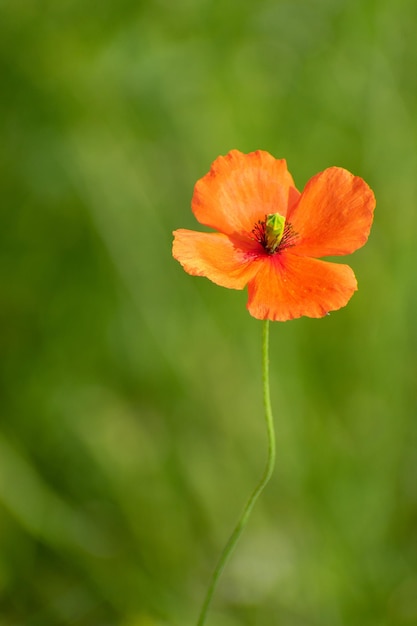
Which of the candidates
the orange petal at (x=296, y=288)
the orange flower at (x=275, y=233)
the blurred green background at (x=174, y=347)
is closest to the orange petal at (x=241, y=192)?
the orange flower at (x=275, y=233)

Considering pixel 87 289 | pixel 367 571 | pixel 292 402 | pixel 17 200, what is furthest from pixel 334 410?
pixel 17 200

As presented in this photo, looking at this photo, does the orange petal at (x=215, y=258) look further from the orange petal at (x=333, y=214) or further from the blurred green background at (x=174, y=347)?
the blurred green background at (x=174, y=347)

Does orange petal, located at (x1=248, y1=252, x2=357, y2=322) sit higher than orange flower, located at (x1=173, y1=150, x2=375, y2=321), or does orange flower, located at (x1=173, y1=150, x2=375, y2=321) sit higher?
orange flower, located at (x1=173, y1=150, x2=375, y2=321)

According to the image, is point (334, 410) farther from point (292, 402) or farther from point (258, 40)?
point (258, 40)

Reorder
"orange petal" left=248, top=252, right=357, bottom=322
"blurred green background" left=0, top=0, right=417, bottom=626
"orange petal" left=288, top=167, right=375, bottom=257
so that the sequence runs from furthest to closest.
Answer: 1. "blurred green background" left=0, top=0, right=417, bottom=626
2. "orange petal" left=288, top=167, right=375, bottom=257
3. "orange petal" left=248, top=252, right=357, bottom=322

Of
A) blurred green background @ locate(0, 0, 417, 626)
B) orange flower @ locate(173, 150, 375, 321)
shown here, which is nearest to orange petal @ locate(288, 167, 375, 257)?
orange flower @ locate(173, 150, 375, 321)

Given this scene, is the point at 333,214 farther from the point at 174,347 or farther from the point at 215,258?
the point at 174,347

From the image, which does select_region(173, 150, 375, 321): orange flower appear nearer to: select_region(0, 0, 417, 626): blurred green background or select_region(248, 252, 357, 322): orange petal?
select_region(248, 252, 357, 322): orange petal
